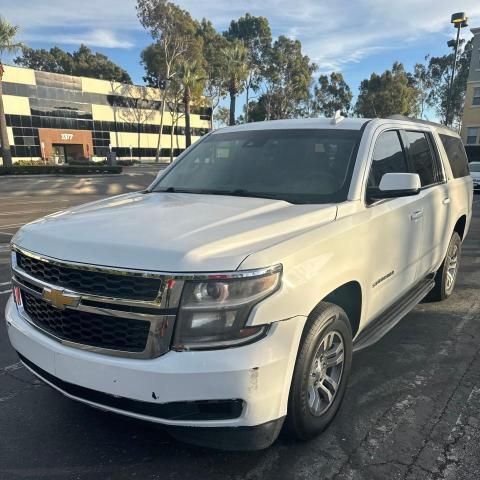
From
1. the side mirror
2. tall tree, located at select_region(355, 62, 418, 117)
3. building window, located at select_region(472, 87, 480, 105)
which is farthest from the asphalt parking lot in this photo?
tall tree, located at select_region(355, 62, 418, 117)

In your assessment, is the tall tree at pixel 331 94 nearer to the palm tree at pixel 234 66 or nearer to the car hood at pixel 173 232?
the palm tree at pixel 234 66

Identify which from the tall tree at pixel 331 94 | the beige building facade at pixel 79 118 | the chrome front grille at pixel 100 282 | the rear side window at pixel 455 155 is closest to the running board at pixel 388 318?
the rear side window at pixel 455 155

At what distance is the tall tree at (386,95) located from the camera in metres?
59.1

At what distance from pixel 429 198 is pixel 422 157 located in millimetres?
449

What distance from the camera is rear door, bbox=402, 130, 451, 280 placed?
4.24 metres

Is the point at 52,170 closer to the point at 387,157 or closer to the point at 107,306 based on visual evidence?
the point at 387,157

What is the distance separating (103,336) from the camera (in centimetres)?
233

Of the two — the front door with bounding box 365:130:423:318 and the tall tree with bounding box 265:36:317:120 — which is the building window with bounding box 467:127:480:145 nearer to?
the tall tree with bounding box 265:36:317:120

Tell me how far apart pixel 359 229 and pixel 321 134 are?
1.07 m

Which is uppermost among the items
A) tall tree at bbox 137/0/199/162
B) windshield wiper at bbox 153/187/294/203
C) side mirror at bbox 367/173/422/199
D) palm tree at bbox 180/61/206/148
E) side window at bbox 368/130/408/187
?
tall tree at bbox 137/0/199/162

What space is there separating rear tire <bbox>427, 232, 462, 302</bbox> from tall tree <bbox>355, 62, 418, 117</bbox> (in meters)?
56.0

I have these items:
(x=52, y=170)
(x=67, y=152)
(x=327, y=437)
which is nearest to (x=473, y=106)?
(x=52, y=170)

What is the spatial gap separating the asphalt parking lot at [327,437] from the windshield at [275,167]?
150cm

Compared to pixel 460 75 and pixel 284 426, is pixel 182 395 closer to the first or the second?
A: pixel 284 426
